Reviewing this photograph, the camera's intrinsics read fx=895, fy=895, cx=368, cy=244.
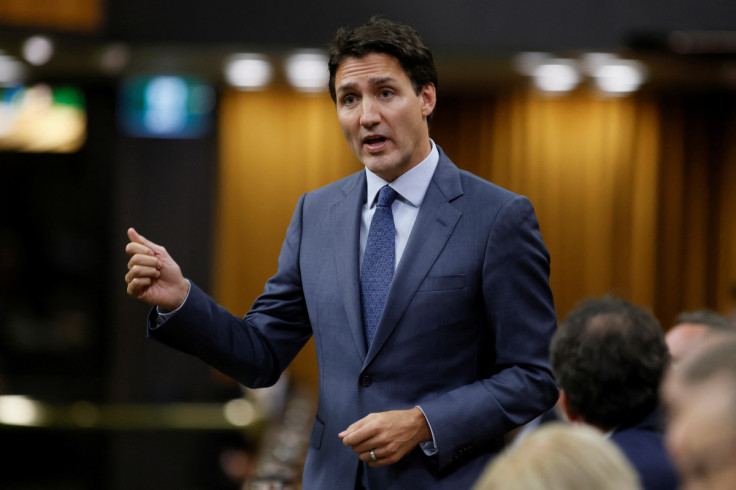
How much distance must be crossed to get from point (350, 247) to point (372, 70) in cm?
34

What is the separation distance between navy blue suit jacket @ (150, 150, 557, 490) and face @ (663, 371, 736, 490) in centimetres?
80

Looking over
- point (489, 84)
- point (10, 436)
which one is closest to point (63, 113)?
point (10, 436)

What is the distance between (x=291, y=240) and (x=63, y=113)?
611 centimetres

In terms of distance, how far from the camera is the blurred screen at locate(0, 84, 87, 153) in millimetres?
7371

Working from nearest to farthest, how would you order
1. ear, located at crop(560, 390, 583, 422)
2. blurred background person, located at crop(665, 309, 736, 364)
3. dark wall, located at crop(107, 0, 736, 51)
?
ear, located at crop(560, 390, 583, 422), blurred background person, located at crop(665, 309, 736, 364), dark wall, located at crop(107, 0, 736, 51)

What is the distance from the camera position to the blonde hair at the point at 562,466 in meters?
0.82

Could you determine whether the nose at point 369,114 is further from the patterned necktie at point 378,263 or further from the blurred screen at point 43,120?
the blurred screen at point 43,120

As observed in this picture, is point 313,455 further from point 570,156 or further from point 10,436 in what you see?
point 570,156

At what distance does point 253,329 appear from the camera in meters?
1.78

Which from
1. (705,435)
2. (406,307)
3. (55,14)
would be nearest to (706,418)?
(705,435)

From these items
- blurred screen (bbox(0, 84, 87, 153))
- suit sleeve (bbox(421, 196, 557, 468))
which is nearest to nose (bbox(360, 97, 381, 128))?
suit sleeve (bbox(421, 196, 557, 468))

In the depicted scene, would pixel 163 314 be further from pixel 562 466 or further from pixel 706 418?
pixel 706 418

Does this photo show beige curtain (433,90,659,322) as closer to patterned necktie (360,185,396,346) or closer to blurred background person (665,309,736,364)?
blurred background person (665,309,736,364)

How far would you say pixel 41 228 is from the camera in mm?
7410
